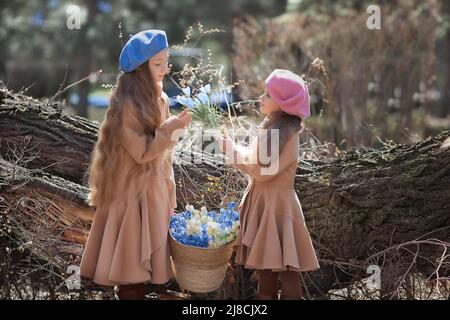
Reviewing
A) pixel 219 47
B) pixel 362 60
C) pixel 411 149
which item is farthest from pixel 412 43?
pixel 219 47

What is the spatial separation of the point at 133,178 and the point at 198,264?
572 millimetres

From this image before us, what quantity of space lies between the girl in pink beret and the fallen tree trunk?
748 mm

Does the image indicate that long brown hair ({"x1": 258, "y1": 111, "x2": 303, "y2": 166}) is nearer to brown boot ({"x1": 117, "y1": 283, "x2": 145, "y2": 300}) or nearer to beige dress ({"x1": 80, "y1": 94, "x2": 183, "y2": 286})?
beige dress ({"x1": 80, "y1": 94, "x2": 183, "y2": 286})

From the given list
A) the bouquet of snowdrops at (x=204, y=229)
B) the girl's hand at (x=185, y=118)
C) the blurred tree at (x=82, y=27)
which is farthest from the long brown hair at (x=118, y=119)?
the blurred tree at (x=82, y=27)

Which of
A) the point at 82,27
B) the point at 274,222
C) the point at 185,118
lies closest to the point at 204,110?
the point at 185,118

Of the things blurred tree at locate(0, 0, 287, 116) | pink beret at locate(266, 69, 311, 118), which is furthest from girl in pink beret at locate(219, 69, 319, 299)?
blurred tree at locate(0, 0, 287, 116)

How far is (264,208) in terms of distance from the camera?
3.88 m

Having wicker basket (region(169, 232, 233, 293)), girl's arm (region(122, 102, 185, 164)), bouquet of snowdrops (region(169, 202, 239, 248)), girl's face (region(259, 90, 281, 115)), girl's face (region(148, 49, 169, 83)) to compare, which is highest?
girl's face (region(148, 49, 169, 83))

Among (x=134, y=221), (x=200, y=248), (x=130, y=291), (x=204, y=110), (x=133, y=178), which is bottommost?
(x=130, y=291)

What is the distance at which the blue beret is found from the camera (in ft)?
12.4

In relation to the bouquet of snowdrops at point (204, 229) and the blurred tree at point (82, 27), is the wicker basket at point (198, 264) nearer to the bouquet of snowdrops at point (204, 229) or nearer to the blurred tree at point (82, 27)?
the bouquet of snowdrops at point (204, 229)

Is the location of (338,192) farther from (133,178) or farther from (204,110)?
(133,178)

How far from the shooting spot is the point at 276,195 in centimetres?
388

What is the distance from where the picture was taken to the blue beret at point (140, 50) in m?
3.78
